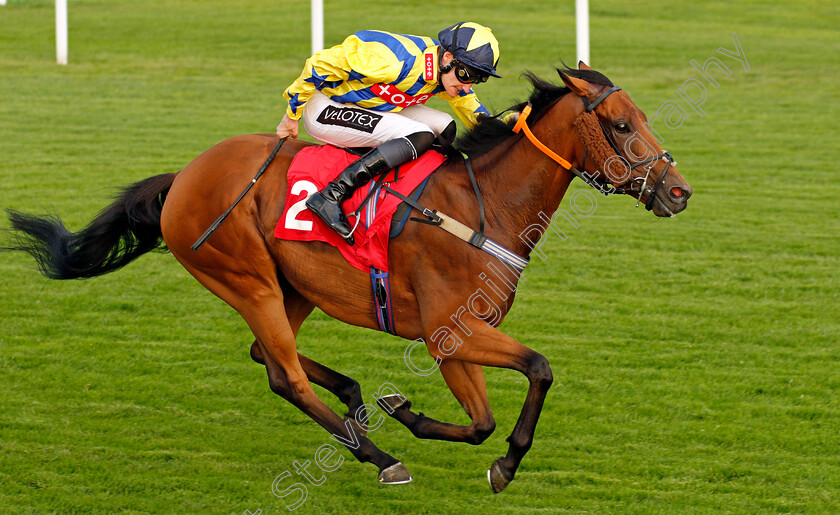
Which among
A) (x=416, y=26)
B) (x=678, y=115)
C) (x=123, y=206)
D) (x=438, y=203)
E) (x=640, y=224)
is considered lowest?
(x=416, y=26)

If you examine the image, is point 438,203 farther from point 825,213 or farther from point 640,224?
point 825,213

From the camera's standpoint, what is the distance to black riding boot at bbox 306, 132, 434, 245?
428 centimetres

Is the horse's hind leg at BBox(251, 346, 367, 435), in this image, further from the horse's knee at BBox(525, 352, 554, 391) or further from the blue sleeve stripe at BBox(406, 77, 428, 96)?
the blue sleeve stripe at BBox(406, 77, 428, 96)

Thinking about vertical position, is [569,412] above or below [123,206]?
below

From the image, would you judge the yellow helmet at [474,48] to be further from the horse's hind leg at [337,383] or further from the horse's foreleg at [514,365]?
the horse's hind leg at [337,383]

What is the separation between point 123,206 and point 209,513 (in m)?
1.67

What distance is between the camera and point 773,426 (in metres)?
5.05

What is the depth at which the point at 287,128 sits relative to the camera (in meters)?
4.59

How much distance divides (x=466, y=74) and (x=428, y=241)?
0.73 m

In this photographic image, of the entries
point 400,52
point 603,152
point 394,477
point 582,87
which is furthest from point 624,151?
point 394,477

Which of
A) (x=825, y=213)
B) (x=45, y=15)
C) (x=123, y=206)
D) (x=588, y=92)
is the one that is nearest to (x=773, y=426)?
(x=588, y=92)

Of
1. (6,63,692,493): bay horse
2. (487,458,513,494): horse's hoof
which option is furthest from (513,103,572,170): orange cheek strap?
(487,458,513,494): horse's hoof

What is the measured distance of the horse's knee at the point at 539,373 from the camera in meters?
3.96

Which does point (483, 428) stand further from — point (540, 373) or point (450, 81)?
point (450, 81)
